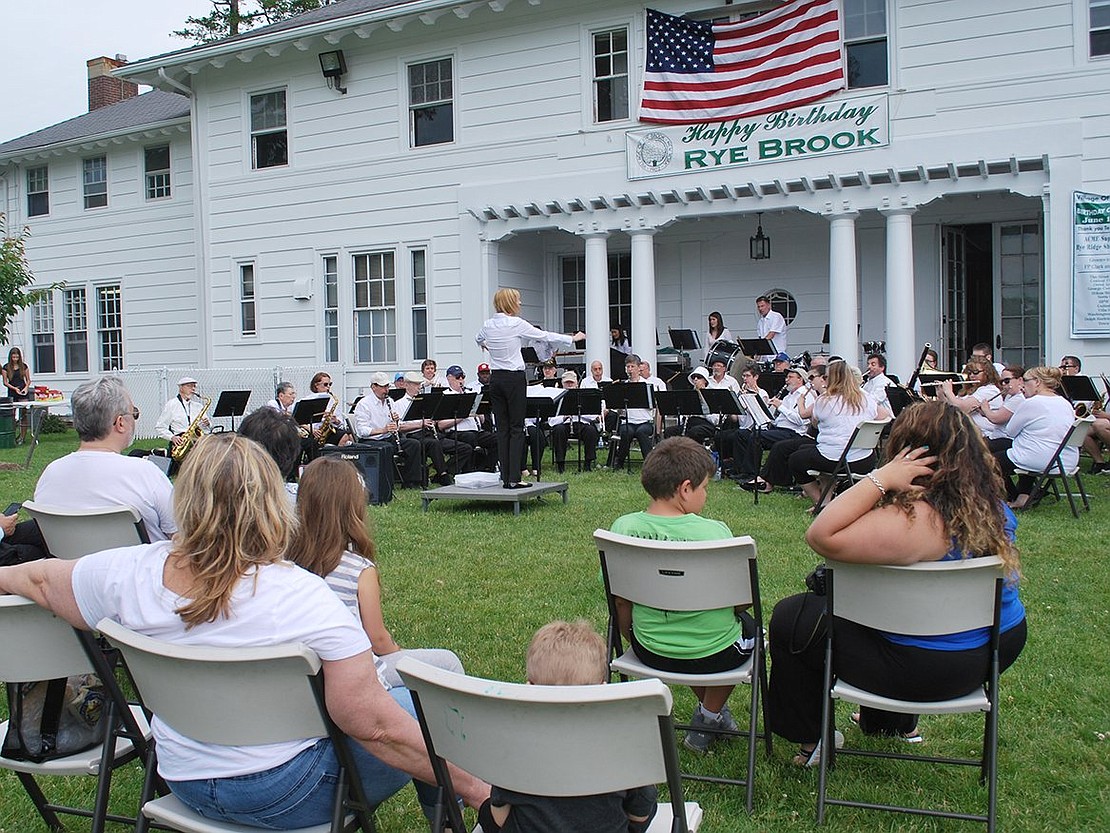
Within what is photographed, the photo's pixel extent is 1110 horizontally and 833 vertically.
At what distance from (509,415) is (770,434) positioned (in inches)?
127

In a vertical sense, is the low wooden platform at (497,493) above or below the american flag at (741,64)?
below

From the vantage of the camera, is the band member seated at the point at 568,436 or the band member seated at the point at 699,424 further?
the band member seated at the point at 568,436

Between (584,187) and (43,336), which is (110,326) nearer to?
(43,336)

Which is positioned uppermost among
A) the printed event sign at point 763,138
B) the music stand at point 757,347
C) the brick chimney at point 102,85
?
the brick chimney at point 102,85

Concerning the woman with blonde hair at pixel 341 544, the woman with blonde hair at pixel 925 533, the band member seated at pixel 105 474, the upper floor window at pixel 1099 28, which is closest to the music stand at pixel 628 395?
the upper floor window at pixel 1099 28

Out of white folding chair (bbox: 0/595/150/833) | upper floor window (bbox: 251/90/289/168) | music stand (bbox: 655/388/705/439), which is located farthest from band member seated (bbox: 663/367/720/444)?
upper floor window (bbox: 251/90/289/168)

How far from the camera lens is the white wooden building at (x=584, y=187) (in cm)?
1312

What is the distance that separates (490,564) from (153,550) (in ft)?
15.5

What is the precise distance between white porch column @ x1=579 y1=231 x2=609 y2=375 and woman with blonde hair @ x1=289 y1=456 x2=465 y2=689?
41.2ft

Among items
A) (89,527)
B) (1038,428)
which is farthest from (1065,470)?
(89,527)

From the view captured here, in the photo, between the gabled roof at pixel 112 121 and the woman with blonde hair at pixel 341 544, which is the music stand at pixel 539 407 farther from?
the gabled roof at pixel 112 121

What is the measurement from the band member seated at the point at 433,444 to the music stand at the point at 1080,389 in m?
6.99

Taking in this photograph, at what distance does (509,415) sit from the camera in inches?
384

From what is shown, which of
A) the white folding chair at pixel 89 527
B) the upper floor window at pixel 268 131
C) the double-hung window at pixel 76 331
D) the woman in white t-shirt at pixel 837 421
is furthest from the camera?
the double-hung window at pixel 76 331
